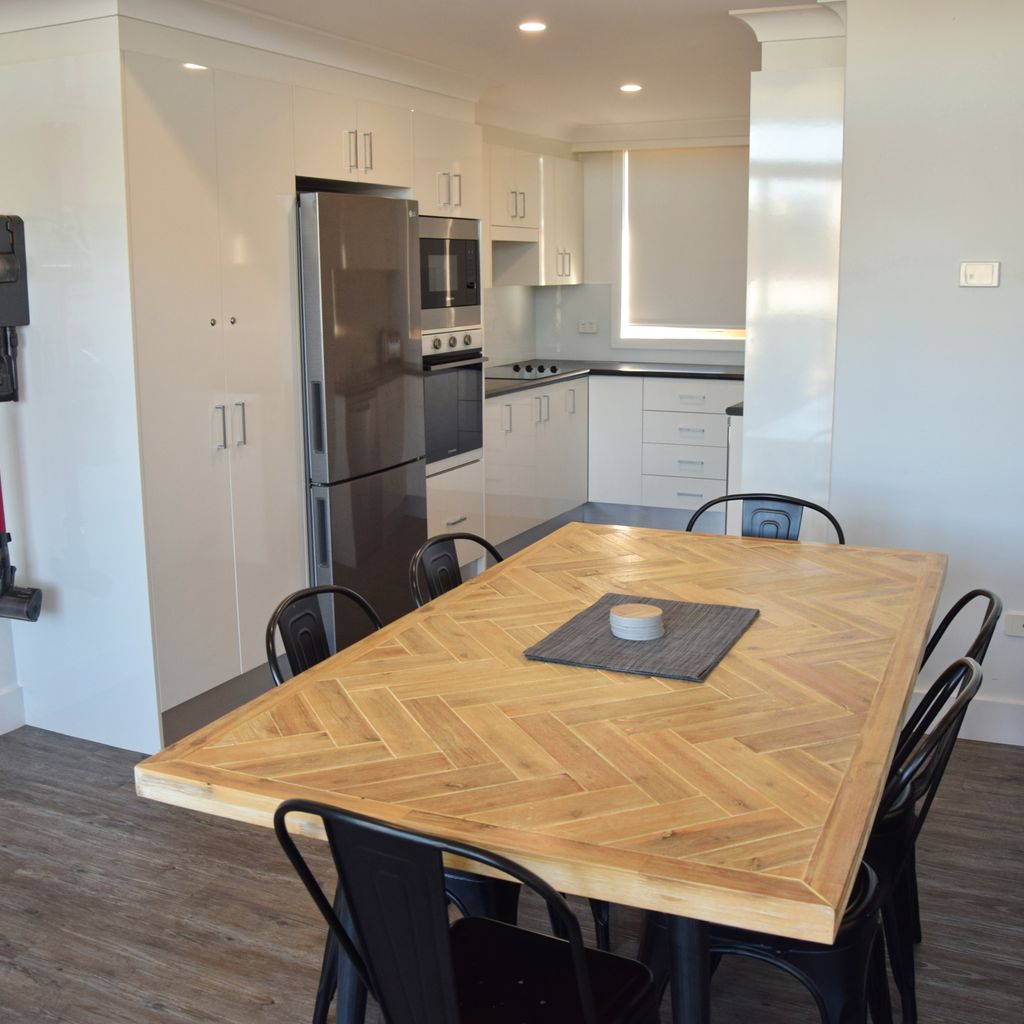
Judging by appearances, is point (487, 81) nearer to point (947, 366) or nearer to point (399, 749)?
point (947, 366)

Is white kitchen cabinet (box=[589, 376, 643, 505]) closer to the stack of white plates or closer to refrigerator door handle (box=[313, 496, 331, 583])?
refrigerator door handle (box=[313, 496, 331, 583])

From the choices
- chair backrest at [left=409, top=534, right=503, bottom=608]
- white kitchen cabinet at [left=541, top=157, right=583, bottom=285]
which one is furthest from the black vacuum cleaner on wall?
white kitchen cabinet at [left=541, top=157, right=583, bottom=285]

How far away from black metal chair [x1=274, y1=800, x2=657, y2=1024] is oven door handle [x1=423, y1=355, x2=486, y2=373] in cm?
351

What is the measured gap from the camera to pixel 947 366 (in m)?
3.66

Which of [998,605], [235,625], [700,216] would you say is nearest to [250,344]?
[235,625]

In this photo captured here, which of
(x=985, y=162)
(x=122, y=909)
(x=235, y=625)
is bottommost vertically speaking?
(x=122, y=909)

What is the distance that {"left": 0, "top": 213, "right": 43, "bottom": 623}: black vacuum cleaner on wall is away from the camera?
11.5ft

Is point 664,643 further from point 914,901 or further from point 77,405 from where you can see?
point 77,405

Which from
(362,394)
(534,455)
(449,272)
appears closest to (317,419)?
(362,394)

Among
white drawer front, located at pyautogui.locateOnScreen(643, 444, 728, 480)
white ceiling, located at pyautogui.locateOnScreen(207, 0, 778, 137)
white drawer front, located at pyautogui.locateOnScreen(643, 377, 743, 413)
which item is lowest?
white drawer front, located at pyautogui.locateOnScreen(643, 444, 728, 480)

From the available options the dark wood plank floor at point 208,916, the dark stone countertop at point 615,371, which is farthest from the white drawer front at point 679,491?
the dark wood plank floor at point 208,916

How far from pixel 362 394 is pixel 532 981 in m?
2.97

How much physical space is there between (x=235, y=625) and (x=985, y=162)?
9.57 feet

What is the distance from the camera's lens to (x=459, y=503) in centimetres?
538
